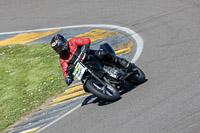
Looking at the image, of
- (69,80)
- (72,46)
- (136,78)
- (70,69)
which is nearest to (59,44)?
(72,46)

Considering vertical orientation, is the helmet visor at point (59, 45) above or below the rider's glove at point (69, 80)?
above

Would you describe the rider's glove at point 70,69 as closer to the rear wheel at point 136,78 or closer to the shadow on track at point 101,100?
the shadow on track at point 101,100

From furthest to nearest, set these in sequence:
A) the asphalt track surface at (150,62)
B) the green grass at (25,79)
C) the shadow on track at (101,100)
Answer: the green grass at (25,79)
the shadow on track at (101,100)
the asphalt track surface at (150,62)

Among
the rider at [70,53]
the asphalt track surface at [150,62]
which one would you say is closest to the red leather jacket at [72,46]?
the rider at [70,53]

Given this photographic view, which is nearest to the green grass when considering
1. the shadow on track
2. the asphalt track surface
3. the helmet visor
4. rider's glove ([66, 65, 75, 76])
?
the shadow on track

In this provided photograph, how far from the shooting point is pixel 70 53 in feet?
29.7

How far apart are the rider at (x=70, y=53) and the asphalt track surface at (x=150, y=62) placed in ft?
2.68

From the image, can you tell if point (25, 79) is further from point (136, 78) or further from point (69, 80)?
point (136, 78)

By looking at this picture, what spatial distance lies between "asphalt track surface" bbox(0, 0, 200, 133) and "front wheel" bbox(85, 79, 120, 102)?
0.65 feet

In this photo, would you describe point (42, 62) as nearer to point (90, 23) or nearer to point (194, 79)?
point (90, 23)

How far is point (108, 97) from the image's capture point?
332 inches

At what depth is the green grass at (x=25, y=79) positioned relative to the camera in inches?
420

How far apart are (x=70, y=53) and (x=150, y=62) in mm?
2334

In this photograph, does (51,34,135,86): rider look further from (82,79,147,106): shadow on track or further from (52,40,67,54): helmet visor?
(82,79,147,106): shadow on track
